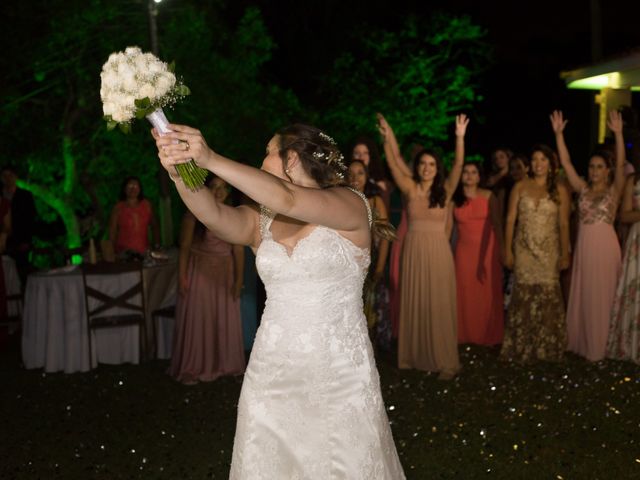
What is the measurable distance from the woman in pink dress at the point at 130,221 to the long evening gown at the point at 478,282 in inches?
132

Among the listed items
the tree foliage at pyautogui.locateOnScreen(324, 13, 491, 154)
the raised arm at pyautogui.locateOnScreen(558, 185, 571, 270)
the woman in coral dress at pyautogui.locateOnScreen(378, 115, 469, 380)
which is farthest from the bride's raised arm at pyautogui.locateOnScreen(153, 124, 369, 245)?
the tree foliage at pyautogui.locateOnScreen(324, 13, 491, 154)

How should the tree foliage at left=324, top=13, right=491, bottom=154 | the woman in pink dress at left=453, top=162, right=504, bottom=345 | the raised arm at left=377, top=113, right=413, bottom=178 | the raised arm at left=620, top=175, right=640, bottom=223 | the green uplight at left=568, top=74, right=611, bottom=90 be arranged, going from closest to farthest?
the raised arm at left=377, top=113, right=413, bottom=178 < the raised arm at left=620, top=175, right=640, bottom=223 < the woman in pink dress at left=453, top=162, right=504, bottom=345 < the green uplight at left=568, top=74, right=611, bottom=90 < the tree foliage at left=324, top=13, right=491, bottom=154

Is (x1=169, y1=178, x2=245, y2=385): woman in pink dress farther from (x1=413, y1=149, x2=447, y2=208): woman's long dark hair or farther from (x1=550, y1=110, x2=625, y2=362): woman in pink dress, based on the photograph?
(x1=550, y1=110, x2=625, y2=362): woman in pink dress

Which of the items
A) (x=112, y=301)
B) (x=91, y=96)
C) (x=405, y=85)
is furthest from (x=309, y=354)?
(x=405, y=85)

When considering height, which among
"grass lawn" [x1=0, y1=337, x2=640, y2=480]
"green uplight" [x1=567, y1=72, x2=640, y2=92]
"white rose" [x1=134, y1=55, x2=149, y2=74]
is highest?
"green uplight" [x1=567, y1=72, x2=640, y2=92]

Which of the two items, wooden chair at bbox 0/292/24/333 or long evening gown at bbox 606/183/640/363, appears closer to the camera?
long evening gown at bbox 606/183/640/363

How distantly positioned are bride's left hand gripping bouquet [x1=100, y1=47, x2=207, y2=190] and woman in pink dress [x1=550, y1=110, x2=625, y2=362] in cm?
550

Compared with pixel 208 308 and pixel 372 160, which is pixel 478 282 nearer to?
pixel 372 160

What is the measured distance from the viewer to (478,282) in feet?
27.7

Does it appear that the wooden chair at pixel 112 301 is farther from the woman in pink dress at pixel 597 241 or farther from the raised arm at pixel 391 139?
the woman in pink dress at pixel 597 241

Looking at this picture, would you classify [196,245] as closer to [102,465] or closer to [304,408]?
[102,465]

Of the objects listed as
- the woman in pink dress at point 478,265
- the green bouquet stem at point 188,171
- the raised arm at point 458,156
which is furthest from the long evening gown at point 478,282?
the green bouquet stem at point 188,171

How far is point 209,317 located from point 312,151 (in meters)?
4.24

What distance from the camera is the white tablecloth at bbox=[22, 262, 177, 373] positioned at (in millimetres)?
7379
